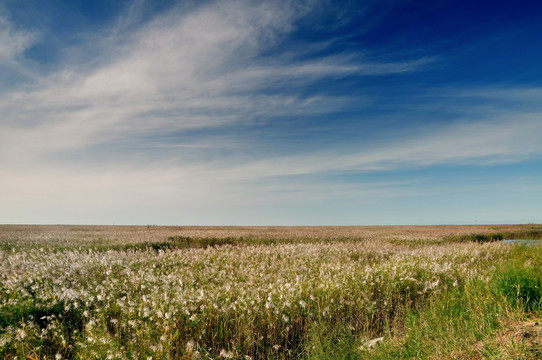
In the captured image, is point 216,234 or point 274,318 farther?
point 216,234

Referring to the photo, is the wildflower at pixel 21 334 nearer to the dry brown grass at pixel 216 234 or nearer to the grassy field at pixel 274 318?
the grassy field at pixel 274 318

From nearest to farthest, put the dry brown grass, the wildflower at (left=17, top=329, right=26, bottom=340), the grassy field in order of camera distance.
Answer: the grassy field, the wildflower at (left=17, top=329, right=26, bottom=340), the dry brown grass

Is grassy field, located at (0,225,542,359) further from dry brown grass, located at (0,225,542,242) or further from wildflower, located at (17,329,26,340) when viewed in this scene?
dry brown grass, located at (0,225,542,242)

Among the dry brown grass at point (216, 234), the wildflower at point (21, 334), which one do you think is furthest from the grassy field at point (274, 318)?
the dry brown grass at point (216, 234)

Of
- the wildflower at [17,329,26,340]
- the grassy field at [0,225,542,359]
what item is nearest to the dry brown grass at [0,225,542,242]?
the grassy field at [0,225,542,359]

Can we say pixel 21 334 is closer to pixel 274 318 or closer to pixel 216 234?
pixel 274 318

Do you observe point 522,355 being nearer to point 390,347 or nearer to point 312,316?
point 390,347

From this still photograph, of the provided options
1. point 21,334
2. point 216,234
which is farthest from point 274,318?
point 216,234

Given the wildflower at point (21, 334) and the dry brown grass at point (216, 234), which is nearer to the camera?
the wildflower at point (21, 334)

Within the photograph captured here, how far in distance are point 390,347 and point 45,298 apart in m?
6.53

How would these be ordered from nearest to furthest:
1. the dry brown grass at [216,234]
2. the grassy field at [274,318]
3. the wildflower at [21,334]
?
1. the grassy field at [274,318]
2. the wildflower at [21,334]
3. the dry brown grass at [216,234]

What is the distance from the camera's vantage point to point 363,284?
7.78m

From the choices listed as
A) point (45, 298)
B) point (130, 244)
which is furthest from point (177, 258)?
point (130, 244)

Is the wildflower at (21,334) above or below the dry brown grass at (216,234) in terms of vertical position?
above
